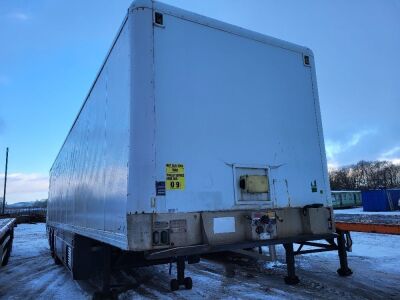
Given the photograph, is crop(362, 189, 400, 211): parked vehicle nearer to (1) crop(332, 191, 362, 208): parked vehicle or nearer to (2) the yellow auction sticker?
(1) crop(332, 191, 362, 208): parked vehicle

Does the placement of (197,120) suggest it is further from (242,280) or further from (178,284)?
(242,280)

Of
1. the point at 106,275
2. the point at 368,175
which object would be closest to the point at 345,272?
the point at 106,275

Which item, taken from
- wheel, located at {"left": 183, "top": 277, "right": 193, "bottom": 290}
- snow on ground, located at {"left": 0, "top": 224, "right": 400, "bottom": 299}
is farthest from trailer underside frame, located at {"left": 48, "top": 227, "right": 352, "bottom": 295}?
snow on ground, located at {"left": 0, "top": 224, "right": 400, "bottom": 299}

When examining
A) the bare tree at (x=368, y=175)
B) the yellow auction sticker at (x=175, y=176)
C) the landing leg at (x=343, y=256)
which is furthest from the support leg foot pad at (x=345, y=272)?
the bare tree at (x=368, y=175)

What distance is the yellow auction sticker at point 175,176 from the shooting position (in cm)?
364

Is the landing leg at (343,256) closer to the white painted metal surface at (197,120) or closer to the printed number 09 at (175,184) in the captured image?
the white painted metal surface at (197,120)

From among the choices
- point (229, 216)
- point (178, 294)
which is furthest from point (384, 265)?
point (229, 216)

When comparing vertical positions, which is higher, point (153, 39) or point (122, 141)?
point (153, 39)

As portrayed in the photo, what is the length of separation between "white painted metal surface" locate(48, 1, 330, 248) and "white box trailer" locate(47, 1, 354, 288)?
0.04 feet

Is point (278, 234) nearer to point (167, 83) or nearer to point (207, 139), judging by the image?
point (207, 139)

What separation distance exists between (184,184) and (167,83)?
1095 millimetres

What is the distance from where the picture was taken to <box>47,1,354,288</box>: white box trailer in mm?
3586

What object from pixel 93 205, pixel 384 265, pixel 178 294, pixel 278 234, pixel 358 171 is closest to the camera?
pixel 278 234

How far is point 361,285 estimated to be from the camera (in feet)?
20.3
